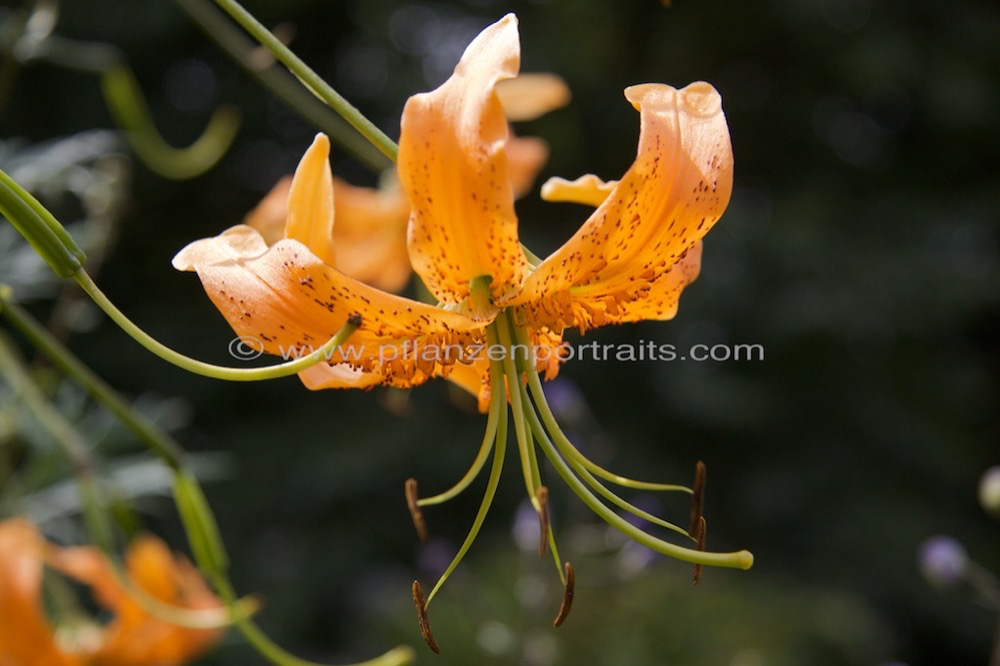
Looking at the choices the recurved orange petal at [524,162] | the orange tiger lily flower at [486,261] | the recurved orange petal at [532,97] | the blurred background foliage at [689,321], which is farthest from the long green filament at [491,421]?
the blurred background foliage at [689,321]

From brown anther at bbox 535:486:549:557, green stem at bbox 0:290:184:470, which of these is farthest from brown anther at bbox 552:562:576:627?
green stem at bbox 0:290:184:470

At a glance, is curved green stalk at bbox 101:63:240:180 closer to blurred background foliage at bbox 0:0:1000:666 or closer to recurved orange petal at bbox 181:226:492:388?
recurved orange petal at bbox 181:226:492:388

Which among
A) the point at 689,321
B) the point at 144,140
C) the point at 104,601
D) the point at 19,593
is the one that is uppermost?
the point at 144,140

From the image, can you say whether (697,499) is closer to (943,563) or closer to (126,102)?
(943,563)

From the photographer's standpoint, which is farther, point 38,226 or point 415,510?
point 415,510

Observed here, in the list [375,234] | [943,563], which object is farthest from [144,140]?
[943,563]

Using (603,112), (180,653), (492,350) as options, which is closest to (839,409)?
(603,112)
